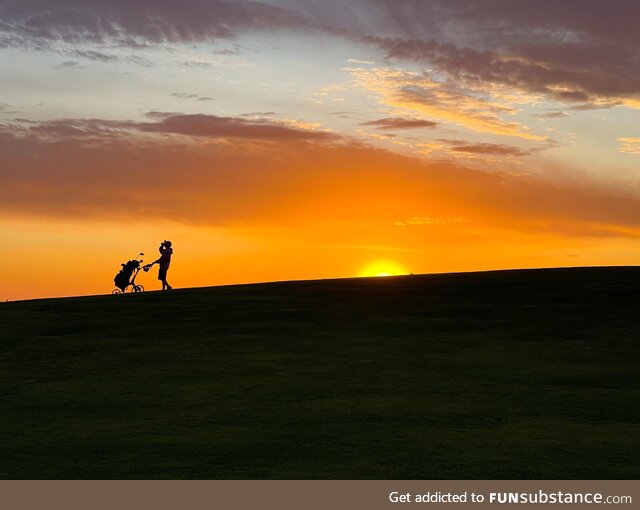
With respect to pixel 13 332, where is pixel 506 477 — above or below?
below

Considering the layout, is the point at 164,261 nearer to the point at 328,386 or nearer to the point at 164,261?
the point at 164,261

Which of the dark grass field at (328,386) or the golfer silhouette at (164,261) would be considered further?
the golfer silhouette at (164,261)

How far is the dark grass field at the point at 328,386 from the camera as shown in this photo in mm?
16656

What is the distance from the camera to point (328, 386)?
2411 centimetres

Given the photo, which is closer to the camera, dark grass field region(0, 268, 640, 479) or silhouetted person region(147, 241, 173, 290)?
dark grass field region(0, 268, 640, 479)

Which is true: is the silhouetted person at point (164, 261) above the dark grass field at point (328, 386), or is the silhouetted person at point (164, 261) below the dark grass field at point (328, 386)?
above

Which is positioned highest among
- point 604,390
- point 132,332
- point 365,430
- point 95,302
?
point 95,302

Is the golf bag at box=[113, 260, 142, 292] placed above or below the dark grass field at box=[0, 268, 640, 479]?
above

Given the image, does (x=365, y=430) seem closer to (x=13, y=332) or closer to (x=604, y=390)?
(x=604, y=390)

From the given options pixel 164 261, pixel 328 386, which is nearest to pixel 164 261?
pixel 164 261

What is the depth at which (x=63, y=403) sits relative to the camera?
2292 centimetres

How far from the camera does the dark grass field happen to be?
54.6ft
